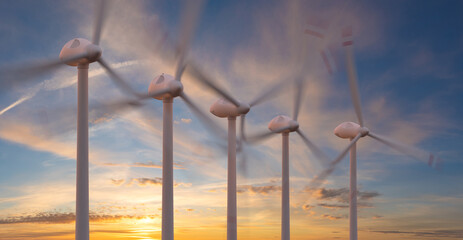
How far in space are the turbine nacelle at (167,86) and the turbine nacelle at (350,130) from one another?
24.7m

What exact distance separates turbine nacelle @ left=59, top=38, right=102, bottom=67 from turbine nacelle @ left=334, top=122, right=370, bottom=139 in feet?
104

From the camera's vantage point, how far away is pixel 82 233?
39.4 m

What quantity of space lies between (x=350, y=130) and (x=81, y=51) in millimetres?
32964

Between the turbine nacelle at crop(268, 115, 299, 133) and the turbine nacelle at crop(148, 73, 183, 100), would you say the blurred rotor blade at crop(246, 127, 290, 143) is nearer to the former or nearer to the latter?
the turbine nacelle at crop(268, 115, 299, 133)

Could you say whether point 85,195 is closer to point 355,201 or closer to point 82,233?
point 82,233

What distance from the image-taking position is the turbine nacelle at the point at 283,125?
202 ft

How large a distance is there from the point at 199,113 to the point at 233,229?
12.7 m

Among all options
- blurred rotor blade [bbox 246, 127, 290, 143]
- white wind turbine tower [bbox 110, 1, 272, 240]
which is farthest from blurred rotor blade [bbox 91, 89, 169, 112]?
blurred rotor blade [bbox 246, 127, 290, 143]

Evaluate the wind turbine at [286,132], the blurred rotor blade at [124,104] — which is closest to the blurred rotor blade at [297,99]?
the wind turbine at [286,132]

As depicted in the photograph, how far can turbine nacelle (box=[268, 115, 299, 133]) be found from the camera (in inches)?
2422

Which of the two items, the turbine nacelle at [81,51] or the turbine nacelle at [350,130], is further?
the turbine nacelle at [350,130]

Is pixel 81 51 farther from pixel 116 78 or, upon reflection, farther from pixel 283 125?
pixel 283 125

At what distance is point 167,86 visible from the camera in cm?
4562

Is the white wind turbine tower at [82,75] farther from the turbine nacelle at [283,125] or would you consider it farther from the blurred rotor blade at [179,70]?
the turbine nacelle at [283,125]
